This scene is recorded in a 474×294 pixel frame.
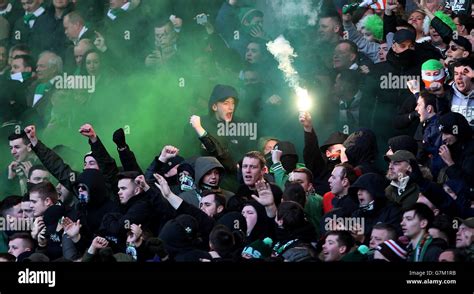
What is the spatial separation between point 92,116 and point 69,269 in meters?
3.96

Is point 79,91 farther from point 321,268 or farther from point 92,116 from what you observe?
point 321,268

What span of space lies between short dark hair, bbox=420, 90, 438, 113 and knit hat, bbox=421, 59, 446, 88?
0.51 ft

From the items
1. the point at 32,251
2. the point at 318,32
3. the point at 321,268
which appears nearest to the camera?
the point at 321,268

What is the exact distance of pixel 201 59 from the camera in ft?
79.9

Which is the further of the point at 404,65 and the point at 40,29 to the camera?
the point at 40,29

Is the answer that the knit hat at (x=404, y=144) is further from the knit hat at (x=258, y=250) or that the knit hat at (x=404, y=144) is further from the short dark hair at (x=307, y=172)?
the knit hat at (x=258, y=250)

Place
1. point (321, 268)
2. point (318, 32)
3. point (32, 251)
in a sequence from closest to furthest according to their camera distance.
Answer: point (321, 268) < point (32, 251) < point (318, 32)

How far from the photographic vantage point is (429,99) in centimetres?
2209

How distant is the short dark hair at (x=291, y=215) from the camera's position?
20625 mm

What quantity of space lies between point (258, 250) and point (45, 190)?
2.66 m

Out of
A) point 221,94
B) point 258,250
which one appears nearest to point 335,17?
point 221,94

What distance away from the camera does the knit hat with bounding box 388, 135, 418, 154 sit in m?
21.9

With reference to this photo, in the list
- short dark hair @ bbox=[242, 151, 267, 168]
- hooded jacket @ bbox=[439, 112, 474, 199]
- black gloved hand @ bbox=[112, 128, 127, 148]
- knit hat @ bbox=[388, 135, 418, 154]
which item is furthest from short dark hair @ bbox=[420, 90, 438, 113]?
Result: black gloved hand @ bbox=[112, 128, 127, 148]

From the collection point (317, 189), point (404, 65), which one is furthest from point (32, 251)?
point (404, 65)
